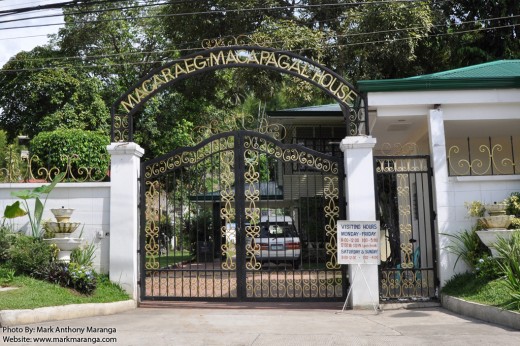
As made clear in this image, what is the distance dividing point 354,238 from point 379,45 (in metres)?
9.07

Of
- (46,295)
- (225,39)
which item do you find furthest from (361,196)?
(225,39)

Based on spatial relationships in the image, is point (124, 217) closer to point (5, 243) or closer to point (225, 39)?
point (5, 243)

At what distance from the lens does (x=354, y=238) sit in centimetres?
886

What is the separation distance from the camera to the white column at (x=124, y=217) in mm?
9414

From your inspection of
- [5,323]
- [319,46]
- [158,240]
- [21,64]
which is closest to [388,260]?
[158,240]

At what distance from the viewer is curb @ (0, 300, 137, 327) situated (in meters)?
7.29

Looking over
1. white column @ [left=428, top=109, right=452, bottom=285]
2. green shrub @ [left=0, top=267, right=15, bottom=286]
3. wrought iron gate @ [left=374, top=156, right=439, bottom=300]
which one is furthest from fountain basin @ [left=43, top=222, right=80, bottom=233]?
white column @ [left=428, top=109, right=452, bottom=285]

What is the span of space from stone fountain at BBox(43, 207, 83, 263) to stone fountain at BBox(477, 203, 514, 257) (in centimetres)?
667

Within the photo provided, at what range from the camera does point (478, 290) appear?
26.9ft

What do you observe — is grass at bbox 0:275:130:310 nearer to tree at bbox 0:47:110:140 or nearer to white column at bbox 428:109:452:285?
white column at bbox 428:109:452:285

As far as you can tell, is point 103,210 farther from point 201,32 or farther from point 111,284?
point 201,32

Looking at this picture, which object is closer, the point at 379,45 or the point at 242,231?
the point at 242,231

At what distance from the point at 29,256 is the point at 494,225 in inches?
295

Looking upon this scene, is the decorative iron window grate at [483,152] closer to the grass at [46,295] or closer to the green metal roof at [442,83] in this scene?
the green metal roof at [442,83]
